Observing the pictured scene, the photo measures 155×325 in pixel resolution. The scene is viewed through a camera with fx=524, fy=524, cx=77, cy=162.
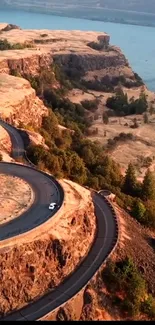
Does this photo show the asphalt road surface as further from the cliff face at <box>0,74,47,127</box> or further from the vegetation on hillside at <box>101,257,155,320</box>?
the cliff face at <box>0,74,47,127</box>

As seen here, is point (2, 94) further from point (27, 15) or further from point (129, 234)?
point (27, 15)

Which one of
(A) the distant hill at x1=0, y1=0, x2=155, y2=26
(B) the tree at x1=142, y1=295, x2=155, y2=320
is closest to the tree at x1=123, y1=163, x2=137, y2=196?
(B) the tree at x1=142, y1=295, x2=155, y2=320

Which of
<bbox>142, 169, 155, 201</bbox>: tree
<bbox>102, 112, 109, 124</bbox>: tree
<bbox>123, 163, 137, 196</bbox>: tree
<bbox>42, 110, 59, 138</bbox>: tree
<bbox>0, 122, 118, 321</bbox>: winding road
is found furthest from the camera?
<bbox>102, 112, 109, 124</bbox>: tree

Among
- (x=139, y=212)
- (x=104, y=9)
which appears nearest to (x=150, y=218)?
(x=139, y=212)

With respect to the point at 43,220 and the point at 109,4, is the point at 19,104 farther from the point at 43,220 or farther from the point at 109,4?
the point at 109,4

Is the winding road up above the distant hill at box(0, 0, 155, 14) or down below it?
above

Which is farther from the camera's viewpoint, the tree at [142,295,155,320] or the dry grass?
the dry grass

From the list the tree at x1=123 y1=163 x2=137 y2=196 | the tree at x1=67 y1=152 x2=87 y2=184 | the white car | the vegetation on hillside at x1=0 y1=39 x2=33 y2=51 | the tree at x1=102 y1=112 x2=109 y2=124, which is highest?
the white car
